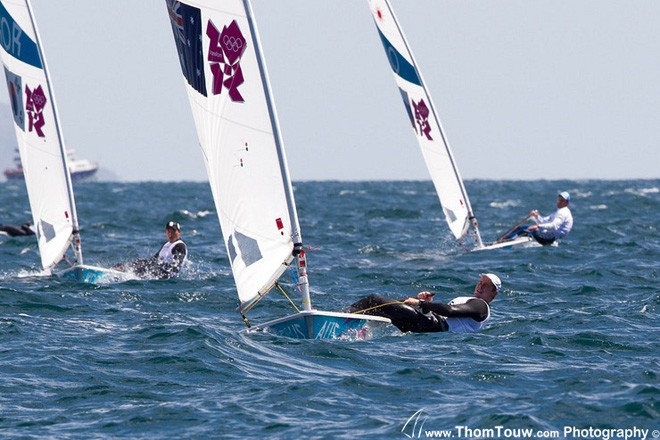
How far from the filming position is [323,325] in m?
12.8

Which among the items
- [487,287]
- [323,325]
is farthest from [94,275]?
[487,287]

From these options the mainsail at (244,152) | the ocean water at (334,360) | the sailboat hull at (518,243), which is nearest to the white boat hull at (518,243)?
the sailboat hull at (518,243)

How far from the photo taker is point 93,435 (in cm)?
912

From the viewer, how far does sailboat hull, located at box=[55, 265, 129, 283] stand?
19031 millimetres

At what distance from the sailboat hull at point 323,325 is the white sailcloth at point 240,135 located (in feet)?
1.54

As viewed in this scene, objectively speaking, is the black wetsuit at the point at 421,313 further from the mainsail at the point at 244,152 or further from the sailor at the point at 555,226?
the sailor at the point at 555,226

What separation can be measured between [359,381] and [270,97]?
3.39 meters

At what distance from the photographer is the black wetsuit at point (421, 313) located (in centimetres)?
1348

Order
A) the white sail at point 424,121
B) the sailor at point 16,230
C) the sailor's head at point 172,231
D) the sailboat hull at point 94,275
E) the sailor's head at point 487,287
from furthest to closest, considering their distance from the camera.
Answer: the white sail at point 424,121 → the sailor at point 16,230 → the sailor's head at point 172,231 → the sailboat hull at point 94,275 → the sailor's head at point 487,287

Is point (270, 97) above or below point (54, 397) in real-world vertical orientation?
above

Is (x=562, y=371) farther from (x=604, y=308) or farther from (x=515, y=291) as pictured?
(x=515, y=291)

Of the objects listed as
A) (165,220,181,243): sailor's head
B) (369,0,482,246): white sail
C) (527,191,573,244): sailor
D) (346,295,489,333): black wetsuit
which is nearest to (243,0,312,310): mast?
(346,295,489,333): black wetsuit

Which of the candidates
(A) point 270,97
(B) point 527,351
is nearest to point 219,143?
(A) point 270,97

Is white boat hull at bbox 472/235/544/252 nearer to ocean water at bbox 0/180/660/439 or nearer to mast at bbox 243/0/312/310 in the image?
ocean water at bbox 0/180/660/439
